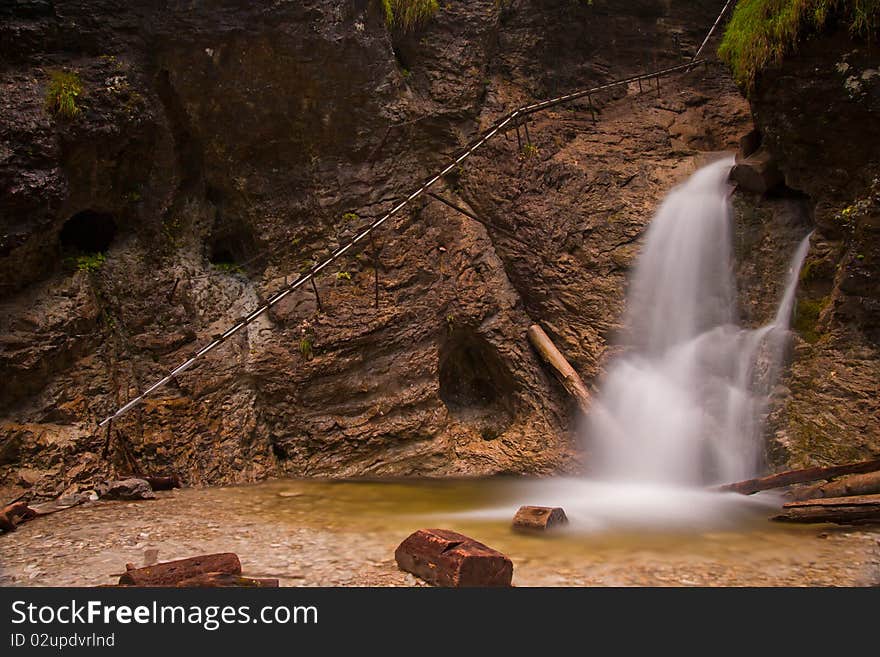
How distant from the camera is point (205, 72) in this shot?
7707mm

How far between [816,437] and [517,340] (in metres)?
3.59

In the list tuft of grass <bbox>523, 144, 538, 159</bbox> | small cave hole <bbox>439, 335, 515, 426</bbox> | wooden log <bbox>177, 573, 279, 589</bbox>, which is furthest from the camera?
tuft of grass <bbox>523, 144, 538, 159</bbox>

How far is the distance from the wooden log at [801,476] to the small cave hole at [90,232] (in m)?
7.40

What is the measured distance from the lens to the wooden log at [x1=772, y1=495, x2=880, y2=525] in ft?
15.3

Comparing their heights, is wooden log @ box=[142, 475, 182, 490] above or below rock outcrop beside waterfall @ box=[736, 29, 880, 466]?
below

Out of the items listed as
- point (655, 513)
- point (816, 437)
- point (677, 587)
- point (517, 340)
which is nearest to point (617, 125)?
point (517, 340)

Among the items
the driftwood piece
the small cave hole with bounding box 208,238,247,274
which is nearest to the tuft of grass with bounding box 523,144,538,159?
the small cave hole with bounding box 208,238,247,274

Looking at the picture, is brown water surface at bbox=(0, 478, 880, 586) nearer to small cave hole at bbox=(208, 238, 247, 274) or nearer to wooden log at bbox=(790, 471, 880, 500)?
wooden log at bbox=(790, 471, 880, 500)

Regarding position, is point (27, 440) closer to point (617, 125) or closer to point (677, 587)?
point (677, 587)

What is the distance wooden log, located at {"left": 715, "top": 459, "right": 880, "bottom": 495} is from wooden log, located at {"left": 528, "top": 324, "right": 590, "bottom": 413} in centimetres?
210

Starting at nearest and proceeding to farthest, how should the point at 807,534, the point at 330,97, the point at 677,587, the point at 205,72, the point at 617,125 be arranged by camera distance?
the point at 677,587, the point at 807,534, the point at 205,72, the point at 330,97, the point at 617,125

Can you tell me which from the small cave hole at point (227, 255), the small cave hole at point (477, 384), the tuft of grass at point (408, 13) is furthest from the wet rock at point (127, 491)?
A: the tuft of grass at point (408, 13)

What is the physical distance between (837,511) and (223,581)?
4.34m

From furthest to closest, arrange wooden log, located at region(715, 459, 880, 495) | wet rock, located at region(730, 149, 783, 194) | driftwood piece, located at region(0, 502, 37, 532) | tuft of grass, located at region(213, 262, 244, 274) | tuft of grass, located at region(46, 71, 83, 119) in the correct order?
tuft of grass, located at region(213, 262, 244, 274), wet rock, located at region(730, 149, 783, 194), tuft of grass, located at region(46, 71, 83, 119), wooden log, located at region(715, 459, 880, 495), driftwood piece, located at region(0, 502, 37, 532)
